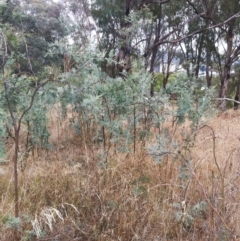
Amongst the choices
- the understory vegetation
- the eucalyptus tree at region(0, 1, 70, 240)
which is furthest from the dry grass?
the eucalyptus tree at region(0, 1, 70, 240)

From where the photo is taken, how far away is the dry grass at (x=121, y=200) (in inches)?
66.2

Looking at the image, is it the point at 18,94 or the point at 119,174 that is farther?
the point at 18,94

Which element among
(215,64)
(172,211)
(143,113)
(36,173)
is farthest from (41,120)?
(215,64)

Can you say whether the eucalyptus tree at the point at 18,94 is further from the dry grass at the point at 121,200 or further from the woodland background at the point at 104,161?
the dry grass at the point at 121,200

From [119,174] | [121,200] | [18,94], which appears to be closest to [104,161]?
[119,174]

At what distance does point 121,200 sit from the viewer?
1.90m

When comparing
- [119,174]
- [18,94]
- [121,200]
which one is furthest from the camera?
[18,94]

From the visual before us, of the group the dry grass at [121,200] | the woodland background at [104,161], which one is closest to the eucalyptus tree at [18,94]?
the woodland background at [104,161]

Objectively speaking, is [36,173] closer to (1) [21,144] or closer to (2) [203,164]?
(1) [21,144]

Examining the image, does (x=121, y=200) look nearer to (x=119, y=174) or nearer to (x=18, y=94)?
(x=119, y=174)

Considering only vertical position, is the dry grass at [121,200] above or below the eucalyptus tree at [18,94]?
below

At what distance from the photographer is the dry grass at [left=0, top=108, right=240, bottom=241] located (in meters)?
1.68

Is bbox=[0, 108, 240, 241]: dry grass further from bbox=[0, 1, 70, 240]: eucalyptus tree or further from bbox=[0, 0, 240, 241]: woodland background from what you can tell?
bbox=[0, 1, 70, 240]: eucalyptus tree

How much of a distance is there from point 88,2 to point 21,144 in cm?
853
